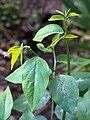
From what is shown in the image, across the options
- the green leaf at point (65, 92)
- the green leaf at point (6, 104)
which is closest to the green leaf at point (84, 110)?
the green leaf at point (65, 92)

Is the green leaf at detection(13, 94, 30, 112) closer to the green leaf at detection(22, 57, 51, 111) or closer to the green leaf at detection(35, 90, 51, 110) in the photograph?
the green leaf at detection(35, 90, 51, 110)

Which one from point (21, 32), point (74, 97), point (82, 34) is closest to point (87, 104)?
point (74, 97)

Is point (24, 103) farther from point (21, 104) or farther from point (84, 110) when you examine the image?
point (84, 110)

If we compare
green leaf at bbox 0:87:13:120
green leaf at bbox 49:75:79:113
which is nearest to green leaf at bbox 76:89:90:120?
green leaf at bbox 49:75:79:113

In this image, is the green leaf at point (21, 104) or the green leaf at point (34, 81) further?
the green leaf at point (21, 104)

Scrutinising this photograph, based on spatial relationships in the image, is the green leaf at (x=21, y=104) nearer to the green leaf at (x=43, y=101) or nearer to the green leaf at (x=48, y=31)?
the green leaf at (x=43, y=101)

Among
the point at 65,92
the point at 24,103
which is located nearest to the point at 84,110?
the point at 65,92

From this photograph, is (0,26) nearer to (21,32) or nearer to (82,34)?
(21,32)
